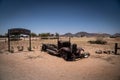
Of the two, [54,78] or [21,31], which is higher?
[21,31]

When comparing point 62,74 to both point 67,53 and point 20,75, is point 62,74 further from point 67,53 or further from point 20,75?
point 67,53

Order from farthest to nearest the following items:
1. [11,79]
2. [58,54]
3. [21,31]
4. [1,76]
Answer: [21,31], [58,54], [1,76], [11,79]

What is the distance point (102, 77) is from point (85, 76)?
685mm

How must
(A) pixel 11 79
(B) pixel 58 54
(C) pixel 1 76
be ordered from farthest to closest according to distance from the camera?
(B) pixel 58 54
(C) pixel 1 76
(A) pixel 11 79

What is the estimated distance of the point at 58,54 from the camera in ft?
37.7

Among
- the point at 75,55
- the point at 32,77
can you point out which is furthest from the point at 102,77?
the point at 75,55

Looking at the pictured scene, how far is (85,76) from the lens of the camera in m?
6.09

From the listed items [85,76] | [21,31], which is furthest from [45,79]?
[21,31]

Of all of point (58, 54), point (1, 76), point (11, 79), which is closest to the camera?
point (11, 79)

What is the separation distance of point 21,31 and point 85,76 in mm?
11037

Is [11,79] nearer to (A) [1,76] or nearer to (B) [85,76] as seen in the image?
(A) [1,76]

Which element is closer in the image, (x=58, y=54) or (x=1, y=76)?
(x=1, y=76)

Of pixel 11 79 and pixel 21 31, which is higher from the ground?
pixel 21 31

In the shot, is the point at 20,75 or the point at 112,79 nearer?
the point at 112,79
